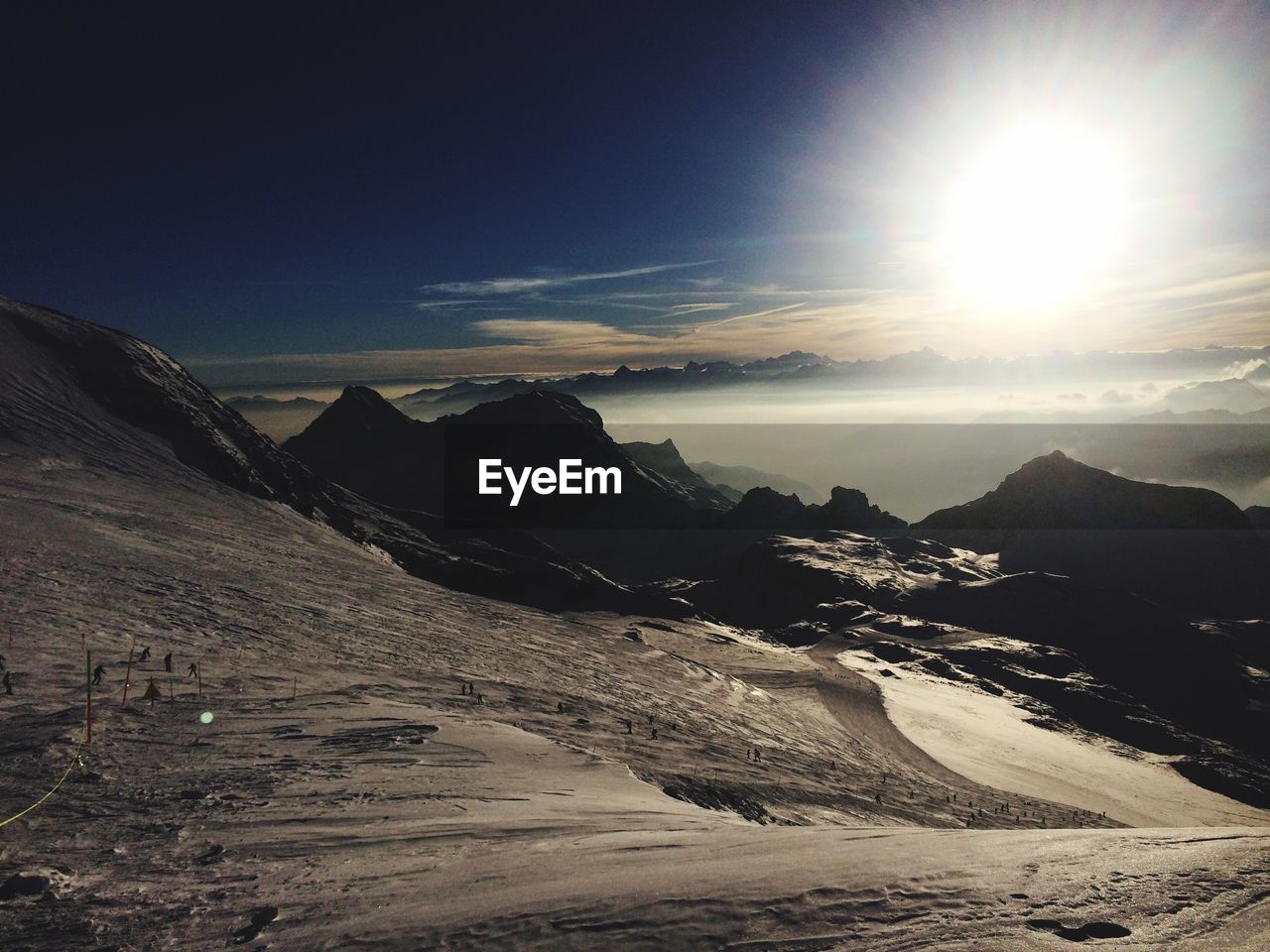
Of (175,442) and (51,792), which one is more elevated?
(175,442)

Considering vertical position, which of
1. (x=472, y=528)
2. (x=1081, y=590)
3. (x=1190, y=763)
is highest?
(x=472, y=528)

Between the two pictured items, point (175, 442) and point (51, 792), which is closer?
point (51, 792)

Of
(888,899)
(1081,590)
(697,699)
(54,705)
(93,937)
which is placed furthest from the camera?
(1081,590)

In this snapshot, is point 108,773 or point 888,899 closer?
point 888,899

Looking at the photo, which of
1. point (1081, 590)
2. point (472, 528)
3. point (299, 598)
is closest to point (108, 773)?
point (299, 598)

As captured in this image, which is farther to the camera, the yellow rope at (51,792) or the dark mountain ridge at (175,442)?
the dark mountain ridge at (175,442)

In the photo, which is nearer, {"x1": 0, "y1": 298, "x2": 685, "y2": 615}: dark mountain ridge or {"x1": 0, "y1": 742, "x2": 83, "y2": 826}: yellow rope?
{"x1": 0, "y1": 742, "x2": 83, "y2": 826}: yellow rope

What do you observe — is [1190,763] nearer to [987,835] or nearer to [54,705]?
[987,835]

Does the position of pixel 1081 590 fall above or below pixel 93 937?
below

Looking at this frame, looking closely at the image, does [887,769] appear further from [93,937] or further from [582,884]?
[93,937]

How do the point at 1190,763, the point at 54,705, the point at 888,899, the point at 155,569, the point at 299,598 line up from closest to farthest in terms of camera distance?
the point at 888,899 → the point at 54,705 → the point at 155,569 → the point at 299,598 → the point at 1190,763

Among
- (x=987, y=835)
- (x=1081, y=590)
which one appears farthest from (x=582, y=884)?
(x=1081, y=590)
